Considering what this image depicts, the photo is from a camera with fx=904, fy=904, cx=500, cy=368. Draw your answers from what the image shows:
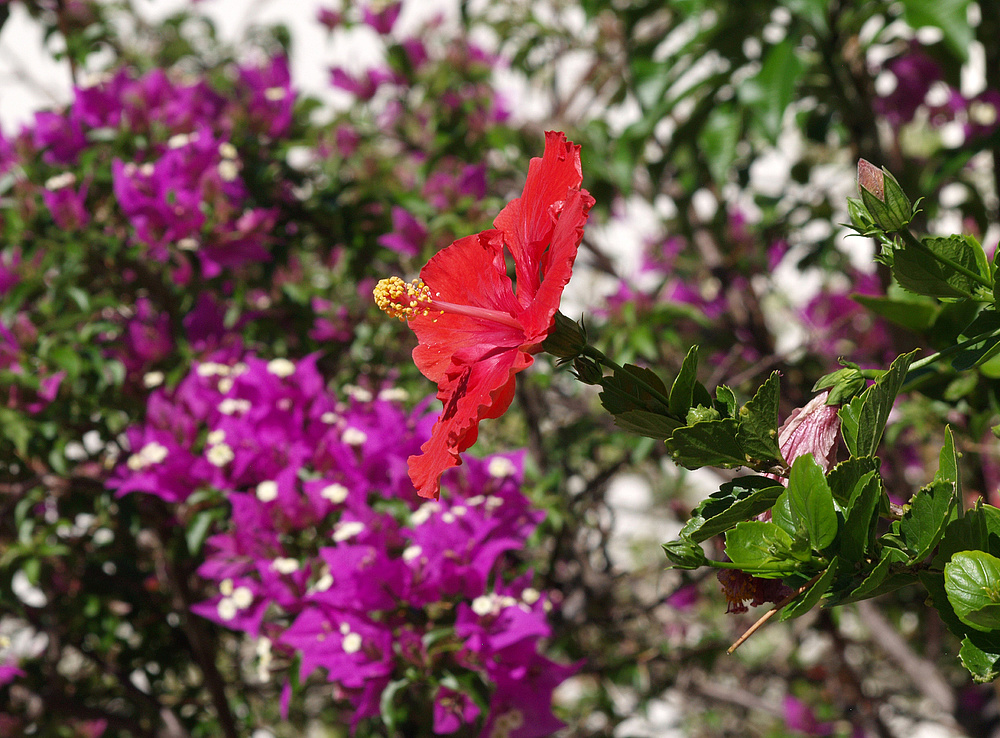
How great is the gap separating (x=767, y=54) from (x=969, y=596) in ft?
3.13

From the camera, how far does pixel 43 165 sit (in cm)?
134

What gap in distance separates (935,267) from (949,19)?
0.64 m

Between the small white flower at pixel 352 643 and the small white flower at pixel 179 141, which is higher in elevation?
the small white flower at pixel 179 141

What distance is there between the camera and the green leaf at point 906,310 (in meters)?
0.66

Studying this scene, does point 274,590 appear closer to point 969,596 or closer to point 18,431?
point 18,431

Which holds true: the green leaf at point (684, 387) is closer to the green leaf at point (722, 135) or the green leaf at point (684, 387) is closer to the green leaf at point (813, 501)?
the green leaf at point (813, 501)

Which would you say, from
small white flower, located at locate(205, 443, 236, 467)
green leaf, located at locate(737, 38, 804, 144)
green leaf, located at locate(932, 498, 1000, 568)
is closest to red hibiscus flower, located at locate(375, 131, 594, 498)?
green leaf, located at locate(932, 498, 1000, 568)

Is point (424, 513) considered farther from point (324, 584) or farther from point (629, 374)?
point (629, 374)

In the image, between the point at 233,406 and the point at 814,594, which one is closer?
the point at 814,594

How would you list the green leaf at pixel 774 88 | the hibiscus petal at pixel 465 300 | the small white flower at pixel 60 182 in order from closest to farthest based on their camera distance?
the hibiscus petal at pixel 465 300, the green leaf at pixel 774 88, the small white flower at pixel 60 182

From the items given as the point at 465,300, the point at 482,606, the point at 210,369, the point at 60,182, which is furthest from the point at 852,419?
the point at 60,182

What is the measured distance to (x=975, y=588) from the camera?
0.39 m

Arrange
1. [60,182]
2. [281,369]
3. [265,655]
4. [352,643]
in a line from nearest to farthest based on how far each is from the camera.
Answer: [352,643], [265,655], [281,369], [60,182]

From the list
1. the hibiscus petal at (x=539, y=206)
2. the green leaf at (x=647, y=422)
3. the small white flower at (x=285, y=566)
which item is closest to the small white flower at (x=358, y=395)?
the small white flower at (x=285, y=566)
